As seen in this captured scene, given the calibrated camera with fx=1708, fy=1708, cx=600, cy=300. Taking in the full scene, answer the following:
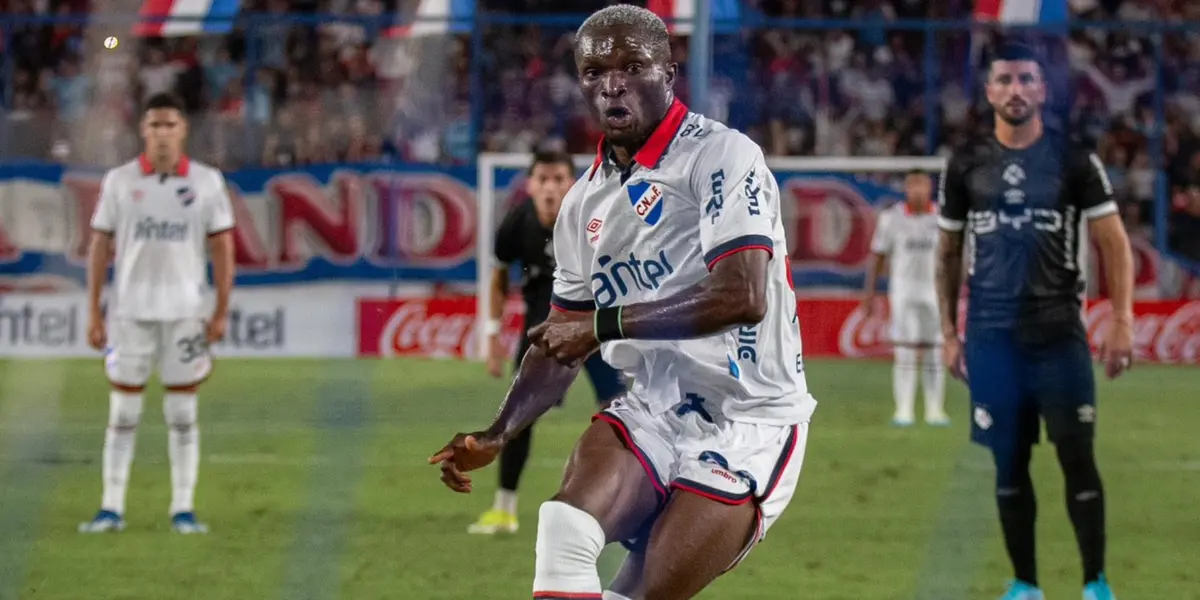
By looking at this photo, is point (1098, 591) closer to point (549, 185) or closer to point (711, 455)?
point (711, 455)

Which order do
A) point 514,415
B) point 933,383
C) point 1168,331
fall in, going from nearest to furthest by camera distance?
point 514,415, point 933,383, point 1168,331

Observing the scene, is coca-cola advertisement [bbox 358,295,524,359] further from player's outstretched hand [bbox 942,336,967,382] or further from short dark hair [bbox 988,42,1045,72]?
short dark hair [bbox 988,42,1045,72]

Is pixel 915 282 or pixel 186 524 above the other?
pixel 915 282

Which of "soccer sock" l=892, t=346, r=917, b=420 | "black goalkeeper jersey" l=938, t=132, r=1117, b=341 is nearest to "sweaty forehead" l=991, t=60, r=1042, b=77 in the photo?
"black goalkeeper jersey" l=938, t=132, r=1117, b=341

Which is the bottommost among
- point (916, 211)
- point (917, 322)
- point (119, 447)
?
point (917, 322)

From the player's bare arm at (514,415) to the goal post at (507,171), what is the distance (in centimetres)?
1322

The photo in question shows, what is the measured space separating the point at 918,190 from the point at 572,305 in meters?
9.69

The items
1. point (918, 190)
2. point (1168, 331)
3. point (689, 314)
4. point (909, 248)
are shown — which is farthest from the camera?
point (1168, 331)

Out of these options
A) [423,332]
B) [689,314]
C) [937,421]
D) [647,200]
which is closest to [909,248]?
[937,421]

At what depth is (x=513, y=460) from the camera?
27.3ft

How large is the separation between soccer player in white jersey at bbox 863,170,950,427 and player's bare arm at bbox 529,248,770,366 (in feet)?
32.2

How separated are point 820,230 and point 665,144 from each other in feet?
48.6

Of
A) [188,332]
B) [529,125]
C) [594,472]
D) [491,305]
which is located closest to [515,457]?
[491,305]

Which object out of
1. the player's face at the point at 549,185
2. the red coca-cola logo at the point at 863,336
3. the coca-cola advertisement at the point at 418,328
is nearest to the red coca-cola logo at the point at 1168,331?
the red coca-cola logo at the point at 863,336
